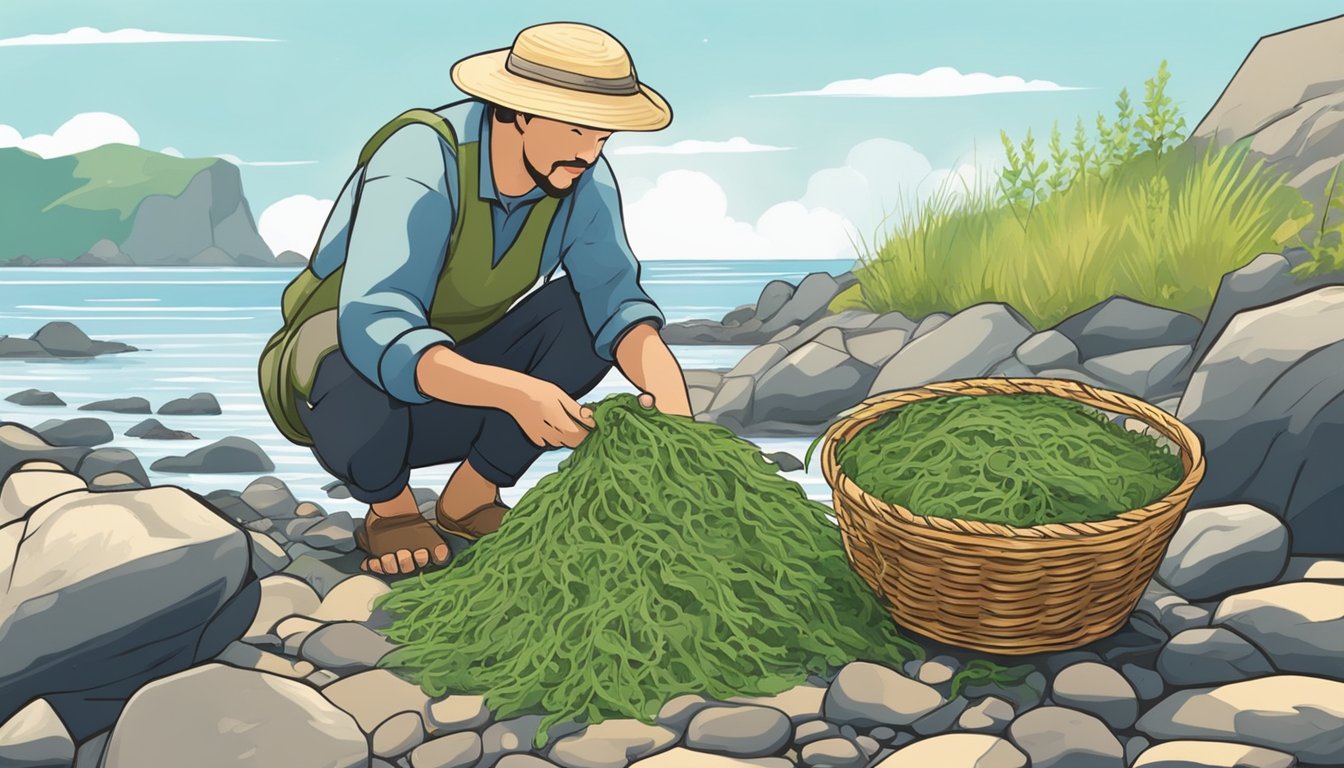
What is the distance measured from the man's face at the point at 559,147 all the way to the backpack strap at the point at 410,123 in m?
0.18

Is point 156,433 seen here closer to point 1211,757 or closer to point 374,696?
point 374,696

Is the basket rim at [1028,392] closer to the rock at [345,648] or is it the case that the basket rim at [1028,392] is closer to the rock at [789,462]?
the rock at [345,648]

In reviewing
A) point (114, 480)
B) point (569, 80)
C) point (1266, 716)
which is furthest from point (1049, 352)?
point (114, 480)

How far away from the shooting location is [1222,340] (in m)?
3.01

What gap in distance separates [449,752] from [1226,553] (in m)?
1.70

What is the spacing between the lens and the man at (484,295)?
237 cm

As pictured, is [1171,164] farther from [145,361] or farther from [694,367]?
[145,361]

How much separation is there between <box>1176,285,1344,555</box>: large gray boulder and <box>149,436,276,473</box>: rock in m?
3.22

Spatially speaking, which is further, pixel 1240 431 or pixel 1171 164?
pixel 1171 164

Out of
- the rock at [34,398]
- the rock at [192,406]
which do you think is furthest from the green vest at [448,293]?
the rock at [34,398]

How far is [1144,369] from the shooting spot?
12.5 feet

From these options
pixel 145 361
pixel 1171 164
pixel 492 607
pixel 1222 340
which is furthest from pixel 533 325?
pixel 145 361

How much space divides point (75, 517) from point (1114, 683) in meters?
1.97

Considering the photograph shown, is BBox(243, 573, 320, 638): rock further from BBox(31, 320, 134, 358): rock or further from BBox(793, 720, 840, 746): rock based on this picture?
BBox(31, 320, 134, 358): rock
